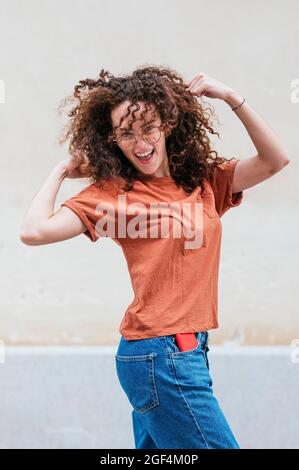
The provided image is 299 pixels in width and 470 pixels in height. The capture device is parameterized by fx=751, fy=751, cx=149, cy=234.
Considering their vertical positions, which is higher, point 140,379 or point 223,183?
point 223,183

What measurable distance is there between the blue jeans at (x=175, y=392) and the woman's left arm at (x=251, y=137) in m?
0.37

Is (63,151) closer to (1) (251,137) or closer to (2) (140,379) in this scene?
(1) (251,137)

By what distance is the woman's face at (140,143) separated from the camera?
153cm

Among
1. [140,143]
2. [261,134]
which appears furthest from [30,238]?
[261,134]

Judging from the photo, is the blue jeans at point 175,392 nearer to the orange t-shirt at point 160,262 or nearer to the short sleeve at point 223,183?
the orange t-shirt at point 160,262

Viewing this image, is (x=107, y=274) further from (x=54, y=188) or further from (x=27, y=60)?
(x=54, y=188)

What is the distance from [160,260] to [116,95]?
0.36 meters

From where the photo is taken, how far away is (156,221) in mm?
1516

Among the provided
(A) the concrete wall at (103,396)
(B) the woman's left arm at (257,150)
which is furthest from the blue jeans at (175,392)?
(A) the concrete wall at (103,396)

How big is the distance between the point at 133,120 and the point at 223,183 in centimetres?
27
